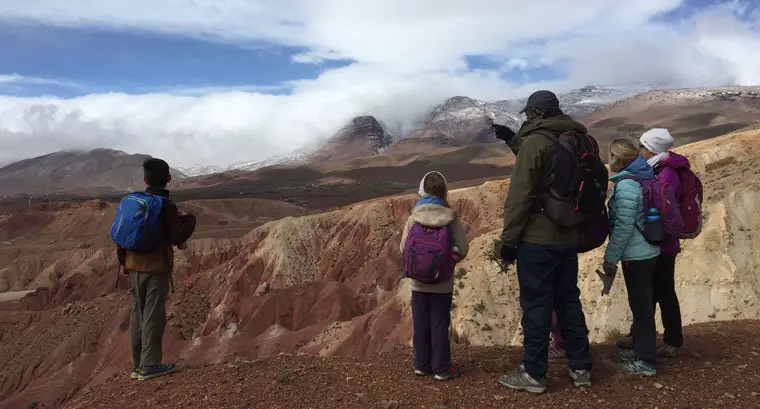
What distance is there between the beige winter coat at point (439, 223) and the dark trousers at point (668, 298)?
204cm

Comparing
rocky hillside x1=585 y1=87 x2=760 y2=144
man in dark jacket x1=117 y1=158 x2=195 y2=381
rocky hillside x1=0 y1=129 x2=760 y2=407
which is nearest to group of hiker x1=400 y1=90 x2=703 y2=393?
rocky hillside x1=0 y1=129 x2=760 y2=407

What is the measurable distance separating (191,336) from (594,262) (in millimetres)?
24794

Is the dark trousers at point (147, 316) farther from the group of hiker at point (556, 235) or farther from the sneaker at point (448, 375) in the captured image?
the sneaker at point (448, 375)

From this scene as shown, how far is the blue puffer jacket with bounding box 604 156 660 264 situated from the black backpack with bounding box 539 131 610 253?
0.94 feet

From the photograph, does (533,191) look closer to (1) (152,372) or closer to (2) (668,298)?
(2) (668,298)

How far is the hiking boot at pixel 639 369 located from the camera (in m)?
5.04

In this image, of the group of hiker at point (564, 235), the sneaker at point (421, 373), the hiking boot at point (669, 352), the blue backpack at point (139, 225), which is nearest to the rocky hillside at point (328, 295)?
the hiking boot at point (669, 352)

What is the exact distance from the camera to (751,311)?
12.1 meters

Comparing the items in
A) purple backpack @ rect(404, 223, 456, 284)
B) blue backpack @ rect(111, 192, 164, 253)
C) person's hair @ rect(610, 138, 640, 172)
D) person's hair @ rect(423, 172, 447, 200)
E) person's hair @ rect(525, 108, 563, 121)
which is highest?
person's hair @ rect(525, 108, 563, 121)

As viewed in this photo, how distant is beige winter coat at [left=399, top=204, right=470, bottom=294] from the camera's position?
200 inches

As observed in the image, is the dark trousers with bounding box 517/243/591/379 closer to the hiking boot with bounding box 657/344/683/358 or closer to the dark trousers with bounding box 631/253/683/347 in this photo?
the dark trousers with bounding box 631/253/683/347

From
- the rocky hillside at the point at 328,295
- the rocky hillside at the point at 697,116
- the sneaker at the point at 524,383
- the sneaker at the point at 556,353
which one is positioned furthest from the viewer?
the rocky hillside at the point at 697,116

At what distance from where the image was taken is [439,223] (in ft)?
16.6

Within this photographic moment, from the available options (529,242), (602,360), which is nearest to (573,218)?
(529,242)
